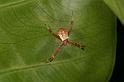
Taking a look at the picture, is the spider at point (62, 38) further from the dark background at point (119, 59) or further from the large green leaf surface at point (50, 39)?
the dark background at point (119, 59)

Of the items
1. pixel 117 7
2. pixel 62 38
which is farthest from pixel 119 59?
pixel 117 7

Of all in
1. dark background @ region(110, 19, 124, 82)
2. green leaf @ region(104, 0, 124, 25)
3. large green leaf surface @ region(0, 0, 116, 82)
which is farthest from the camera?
dark background @ region(110, 19, 124, 82)

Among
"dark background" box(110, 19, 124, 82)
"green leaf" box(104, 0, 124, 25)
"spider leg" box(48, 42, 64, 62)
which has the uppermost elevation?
"green leaf" box(104, 0, 124, 25)

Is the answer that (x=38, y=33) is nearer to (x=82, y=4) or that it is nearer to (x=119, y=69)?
(x=82, y=4)

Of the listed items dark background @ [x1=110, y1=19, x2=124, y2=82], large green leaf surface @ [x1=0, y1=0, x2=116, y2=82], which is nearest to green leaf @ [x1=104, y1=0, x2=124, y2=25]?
large green leaf surface @ [x1=0, y1=0, x2=116, y2=82]

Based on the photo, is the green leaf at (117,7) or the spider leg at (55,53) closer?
the green leaf at (117,7)

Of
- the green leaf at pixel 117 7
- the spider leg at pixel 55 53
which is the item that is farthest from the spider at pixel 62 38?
the green leaf at pixel 117 7

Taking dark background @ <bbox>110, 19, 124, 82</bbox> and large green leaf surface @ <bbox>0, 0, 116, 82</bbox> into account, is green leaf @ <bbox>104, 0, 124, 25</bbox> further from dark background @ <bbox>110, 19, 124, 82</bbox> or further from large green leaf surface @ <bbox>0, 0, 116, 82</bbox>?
dark background @ <bbox>110, 19, 124, 82</bbox>

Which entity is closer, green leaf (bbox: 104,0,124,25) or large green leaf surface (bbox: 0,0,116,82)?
green leaf (bbox: 104,0,124,25)

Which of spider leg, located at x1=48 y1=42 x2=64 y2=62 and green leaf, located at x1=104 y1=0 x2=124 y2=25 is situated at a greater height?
green leaf, located at x1=104 y1=0 x2=124 y2=25
